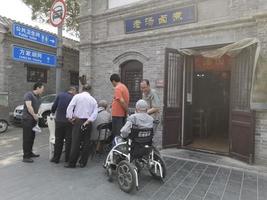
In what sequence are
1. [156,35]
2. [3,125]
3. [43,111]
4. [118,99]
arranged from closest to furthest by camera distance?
[118,99], [156,35], [3,125], [43,111]

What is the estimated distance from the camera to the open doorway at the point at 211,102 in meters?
7.63

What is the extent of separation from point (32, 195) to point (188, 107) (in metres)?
4.61

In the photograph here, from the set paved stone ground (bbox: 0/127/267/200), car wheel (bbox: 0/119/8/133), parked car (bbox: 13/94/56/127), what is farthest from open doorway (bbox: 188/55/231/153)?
car wheel (bbox: 0/119/8/133)

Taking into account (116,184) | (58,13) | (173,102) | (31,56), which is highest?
(58,13)

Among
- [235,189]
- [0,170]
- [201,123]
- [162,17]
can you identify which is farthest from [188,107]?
A: [0,170]

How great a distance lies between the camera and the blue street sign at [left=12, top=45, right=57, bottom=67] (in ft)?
18.2

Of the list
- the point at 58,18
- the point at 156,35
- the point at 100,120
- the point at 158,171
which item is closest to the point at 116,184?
the point at 158,171

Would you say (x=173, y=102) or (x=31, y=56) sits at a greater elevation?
(x=31, y=56)

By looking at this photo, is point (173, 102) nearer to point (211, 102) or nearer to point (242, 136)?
point (242, 136)

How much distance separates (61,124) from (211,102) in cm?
643

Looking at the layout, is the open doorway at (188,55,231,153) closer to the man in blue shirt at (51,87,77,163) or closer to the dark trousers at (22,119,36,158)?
the man in blue shirt at (51,87,77,163)

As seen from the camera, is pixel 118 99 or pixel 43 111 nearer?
pixel 118 99

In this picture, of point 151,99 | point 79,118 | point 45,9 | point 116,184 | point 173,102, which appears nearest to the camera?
point 116,184

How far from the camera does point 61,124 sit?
5297 millimetres
